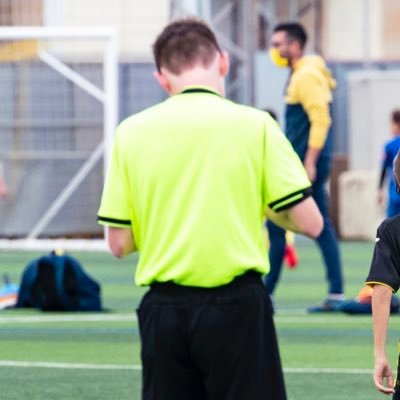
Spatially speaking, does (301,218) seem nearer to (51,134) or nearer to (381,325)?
(381,325)

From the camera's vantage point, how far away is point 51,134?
23812mm

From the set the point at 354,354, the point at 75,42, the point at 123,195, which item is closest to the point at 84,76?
the point at 75,42

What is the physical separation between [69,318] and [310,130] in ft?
7.59

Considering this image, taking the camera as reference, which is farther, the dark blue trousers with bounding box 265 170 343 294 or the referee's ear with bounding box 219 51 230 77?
the dark blue trousers with bounding box 265 170 343 294

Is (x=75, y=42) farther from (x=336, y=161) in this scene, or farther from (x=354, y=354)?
(x=354, y=354)

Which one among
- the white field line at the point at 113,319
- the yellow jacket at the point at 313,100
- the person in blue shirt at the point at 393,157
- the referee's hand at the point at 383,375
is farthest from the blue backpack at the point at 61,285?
the referee's hand at the point at 383,375

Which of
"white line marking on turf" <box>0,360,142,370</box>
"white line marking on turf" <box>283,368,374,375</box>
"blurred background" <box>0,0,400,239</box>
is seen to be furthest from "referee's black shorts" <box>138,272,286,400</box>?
"blurred background" <box>0,0,400,239</box>

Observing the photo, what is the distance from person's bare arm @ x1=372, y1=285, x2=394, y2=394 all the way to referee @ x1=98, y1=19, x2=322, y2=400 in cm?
58

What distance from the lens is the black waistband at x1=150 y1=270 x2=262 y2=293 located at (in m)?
4.87

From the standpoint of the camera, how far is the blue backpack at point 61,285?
43.4 feet

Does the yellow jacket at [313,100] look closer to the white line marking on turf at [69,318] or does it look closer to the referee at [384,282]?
the white line marking on turf at [69,318]

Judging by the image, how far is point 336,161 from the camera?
28.7m

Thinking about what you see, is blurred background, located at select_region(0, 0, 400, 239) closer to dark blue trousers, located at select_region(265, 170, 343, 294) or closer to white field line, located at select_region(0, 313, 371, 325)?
white field line, located at select_region(0, 313, 371, 325)

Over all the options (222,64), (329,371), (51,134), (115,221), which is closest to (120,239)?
(115,221)
